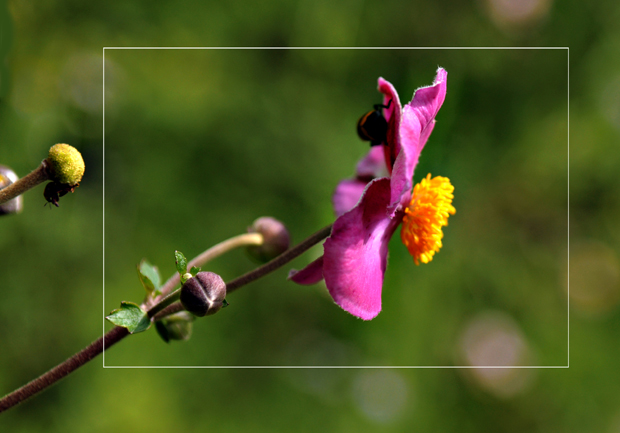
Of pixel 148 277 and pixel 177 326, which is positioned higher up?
pixel 148 277

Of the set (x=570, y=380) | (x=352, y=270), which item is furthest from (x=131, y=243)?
(x=570, y=380)

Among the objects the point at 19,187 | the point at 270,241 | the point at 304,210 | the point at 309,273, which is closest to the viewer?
the point at 19,187

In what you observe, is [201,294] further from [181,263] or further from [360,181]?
[360,181]

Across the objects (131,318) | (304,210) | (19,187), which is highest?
(19,187)

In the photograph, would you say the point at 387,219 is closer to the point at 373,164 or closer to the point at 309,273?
the point at 309,273

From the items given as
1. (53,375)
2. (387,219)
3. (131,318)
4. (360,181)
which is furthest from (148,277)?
(360,181)

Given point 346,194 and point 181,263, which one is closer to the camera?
point 181,263

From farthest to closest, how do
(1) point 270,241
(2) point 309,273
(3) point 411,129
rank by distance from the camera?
(1) point 270,241 < (2) point 309,273 < (3) point 411,129
